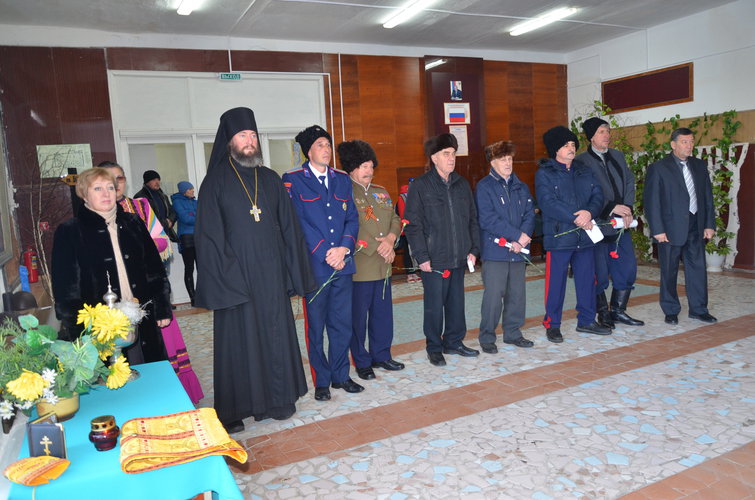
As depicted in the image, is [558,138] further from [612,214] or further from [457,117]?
[457,117]

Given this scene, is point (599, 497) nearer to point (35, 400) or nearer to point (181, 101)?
point (35, 400)

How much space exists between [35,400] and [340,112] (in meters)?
7.15

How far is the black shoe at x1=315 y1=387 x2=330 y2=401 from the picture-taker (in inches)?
144

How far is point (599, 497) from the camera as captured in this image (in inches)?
93.8

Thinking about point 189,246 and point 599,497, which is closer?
point 599,497

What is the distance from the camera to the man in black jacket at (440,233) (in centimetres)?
416

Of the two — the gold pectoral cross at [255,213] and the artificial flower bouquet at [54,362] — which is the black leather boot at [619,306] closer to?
the gold pectoral cross at [255,213]

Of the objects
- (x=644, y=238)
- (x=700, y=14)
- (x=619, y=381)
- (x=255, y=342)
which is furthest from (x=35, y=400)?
(x=700, y=14)

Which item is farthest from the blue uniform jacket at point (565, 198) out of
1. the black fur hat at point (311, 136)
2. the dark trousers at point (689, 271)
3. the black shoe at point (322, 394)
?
the black shoe at point (322, 394)

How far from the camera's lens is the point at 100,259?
2789 millimetres

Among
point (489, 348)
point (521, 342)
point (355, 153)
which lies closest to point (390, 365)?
point (489, 348)

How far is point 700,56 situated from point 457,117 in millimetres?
3525

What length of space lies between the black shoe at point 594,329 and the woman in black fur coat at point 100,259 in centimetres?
360

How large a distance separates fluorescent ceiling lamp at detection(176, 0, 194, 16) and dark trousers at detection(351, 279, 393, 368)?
4.13 metres
